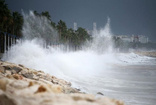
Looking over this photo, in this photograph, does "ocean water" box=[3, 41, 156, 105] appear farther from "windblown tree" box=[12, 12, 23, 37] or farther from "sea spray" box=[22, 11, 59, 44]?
"sea spray" box=[22, 11, 59, 44]

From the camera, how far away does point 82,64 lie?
25.9 metres

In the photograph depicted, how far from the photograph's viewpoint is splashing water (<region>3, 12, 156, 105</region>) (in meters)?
10.0

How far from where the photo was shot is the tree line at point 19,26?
3269cm

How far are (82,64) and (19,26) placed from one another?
22788mm

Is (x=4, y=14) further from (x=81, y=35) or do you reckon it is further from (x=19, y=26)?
(x=81, y=35)

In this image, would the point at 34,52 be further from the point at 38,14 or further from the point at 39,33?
the point at 38,14

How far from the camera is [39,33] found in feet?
172

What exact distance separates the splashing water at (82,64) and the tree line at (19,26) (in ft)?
12.0

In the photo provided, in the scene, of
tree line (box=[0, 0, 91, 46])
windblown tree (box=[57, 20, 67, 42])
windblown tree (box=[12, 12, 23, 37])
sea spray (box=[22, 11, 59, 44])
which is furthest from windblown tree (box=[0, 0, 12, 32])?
windblown tree (box=[57, 20, 67, 42])

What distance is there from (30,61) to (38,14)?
41564 mm

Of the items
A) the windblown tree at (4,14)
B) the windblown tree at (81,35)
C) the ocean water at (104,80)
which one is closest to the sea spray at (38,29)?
the windblown tree at (4,14)

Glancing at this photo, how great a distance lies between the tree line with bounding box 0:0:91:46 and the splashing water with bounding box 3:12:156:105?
366cm

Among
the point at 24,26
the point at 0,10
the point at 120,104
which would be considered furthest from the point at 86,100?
the point at 24,26

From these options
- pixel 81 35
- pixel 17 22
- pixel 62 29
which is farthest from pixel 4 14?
pixel 81 35
